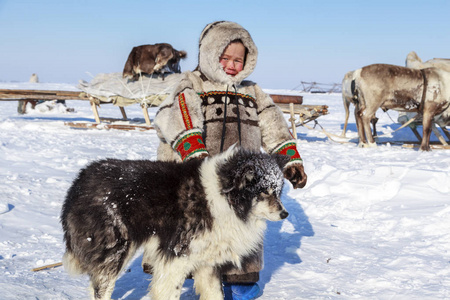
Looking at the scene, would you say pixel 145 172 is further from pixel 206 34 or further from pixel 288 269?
pixel 288 269

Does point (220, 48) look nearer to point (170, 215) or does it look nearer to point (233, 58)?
point (233, 58)

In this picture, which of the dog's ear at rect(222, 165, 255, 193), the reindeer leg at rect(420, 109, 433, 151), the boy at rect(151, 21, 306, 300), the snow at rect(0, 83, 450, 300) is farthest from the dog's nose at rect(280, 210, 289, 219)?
the reindeer leg at rect(420, 109, 433, 151)

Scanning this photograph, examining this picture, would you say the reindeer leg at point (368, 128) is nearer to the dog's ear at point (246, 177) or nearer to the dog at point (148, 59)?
the dog at point (148, 59)

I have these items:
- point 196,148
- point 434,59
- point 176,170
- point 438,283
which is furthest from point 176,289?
point 434,59

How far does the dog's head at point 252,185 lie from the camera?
274 centimetres

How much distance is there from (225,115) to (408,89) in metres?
9.19

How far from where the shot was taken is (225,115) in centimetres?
342

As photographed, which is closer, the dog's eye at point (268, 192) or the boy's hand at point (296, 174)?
the dog's eye at point (268, 192)

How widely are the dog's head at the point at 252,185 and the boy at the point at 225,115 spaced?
403mm

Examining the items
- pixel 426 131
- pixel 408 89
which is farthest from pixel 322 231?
pixel 426 131

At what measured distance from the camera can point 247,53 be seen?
3559 millimetres

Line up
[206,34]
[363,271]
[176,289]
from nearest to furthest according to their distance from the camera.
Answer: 1. [176,289]
2. [206,34]
3. [363,271]

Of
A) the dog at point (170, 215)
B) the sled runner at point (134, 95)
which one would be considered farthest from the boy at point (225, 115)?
the sled runner at point (134, 95)

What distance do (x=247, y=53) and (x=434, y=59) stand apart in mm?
12111
